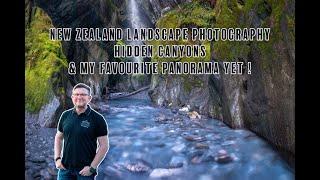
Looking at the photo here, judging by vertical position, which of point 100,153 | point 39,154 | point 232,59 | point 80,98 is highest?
point 232,59

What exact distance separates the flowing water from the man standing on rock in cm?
104

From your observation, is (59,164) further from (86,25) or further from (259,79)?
(259,79)

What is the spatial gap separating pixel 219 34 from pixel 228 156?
2.04 metres

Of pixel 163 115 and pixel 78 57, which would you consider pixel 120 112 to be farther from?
pixel 78 57

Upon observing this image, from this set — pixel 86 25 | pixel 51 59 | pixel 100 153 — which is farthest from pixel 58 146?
pixel 86 25

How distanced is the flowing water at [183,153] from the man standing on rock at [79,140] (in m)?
1.04

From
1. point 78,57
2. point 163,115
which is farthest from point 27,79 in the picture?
point 163,115

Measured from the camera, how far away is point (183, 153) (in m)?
7.78

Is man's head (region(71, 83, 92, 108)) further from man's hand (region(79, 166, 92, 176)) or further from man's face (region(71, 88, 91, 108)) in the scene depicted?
man's hand (region(79, 166, 92, 176))

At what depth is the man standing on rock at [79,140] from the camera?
6207 mm

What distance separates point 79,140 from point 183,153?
2.13 metres

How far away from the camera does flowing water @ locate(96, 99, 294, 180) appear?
24.5ft

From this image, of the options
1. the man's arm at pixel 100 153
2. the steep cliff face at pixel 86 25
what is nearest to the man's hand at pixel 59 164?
the man's arm at pixel 100 153

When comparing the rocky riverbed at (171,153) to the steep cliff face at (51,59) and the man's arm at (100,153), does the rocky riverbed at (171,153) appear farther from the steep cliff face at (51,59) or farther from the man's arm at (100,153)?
the man's arm at (100,153)
